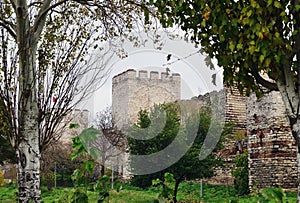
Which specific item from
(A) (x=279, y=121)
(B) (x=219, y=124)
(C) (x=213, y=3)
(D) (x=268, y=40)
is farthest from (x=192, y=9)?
(B) (x=219, y=124)

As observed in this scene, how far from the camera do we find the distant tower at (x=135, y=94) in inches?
1081

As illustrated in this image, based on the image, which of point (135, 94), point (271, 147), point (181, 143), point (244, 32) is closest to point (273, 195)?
point (244, 32)

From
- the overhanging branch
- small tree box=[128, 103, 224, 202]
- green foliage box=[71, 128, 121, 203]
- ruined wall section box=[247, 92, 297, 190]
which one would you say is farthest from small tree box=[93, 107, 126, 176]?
green foliage box=[71, 128, 121, 203]

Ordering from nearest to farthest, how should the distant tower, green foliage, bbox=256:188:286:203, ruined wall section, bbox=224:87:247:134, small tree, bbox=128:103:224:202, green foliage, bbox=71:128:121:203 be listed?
green foliage, bbox=256:188:286:203 < green foliage, bbox=71:128:121:203 < small tree, bbox=128:103:224:202 < ruined wall section, bbox=224:87:247:134 < the distant tower

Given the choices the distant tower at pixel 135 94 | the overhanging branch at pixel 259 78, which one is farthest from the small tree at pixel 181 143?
the overhanging branch at pixel 259 78

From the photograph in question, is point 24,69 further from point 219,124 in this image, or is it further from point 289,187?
point 219,124

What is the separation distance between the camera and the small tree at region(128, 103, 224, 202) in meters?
15.7

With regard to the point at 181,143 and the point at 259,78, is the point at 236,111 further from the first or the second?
the point at 259,78

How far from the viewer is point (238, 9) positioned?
3.81 metres

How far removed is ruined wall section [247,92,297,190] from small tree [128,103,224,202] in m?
1.81

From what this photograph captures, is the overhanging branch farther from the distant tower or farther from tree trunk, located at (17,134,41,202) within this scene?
the distant tower

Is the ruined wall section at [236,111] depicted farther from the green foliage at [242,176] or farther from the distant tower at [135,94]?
the green foliage at [242,176]

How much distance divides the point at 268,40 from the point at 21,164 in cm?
387

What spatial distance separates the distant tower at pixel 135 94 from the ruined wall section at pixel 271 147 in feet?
39.4
